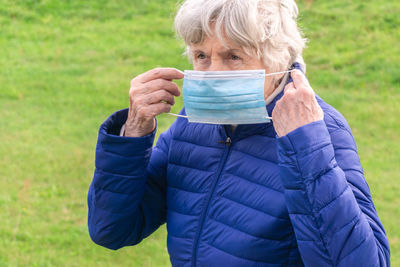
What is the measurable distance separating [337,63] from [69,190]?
4.94 metres

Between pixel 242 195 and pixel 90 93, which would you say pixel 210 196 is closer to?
pixel 242 195

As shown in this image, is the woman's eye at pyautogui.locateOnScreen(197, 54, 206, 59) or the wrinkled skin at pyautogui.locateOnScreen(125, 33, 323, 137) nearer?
the wrinkled skin at pyautogui.locateOnScreen(125, 33, 323, 137)

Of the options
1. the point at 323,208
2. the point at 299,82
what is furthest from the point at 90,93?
the point at 323,208

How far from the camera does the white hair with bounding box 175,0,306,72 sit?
2.16m

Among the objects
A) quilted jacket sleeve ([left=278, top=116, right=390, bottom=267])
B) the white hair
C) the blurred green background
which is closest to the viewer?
quilted jacket sleeve ([left=278, top=116, right=390, bottom=267])

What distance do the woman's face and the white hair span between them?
23 mm

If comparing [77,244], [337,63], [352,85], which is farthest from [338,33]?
[77,244]

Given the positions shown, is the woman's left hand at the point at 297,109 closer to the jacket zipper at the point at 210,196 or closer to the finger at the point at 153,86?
the jacket zipper at the point at 210,196

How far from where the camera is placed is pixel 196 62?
2.37 m

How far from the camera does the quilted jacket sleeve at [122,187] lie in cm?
241

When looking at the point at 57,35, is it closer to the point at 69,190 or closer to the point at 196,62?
the point at 69,190

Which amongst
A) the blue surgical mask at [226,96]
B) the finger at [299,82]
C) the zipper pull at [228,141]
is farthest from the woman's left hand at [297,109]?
the zipper pull at [228,141]

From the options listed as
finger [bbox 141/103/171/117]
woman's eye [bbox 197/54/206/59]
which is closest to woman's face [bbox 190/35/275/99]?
woman's eye [bbox 197/54/206/59]

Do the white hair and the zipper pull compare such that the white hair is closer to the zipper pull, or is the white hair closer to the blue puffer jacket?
the blue puffer jacket
